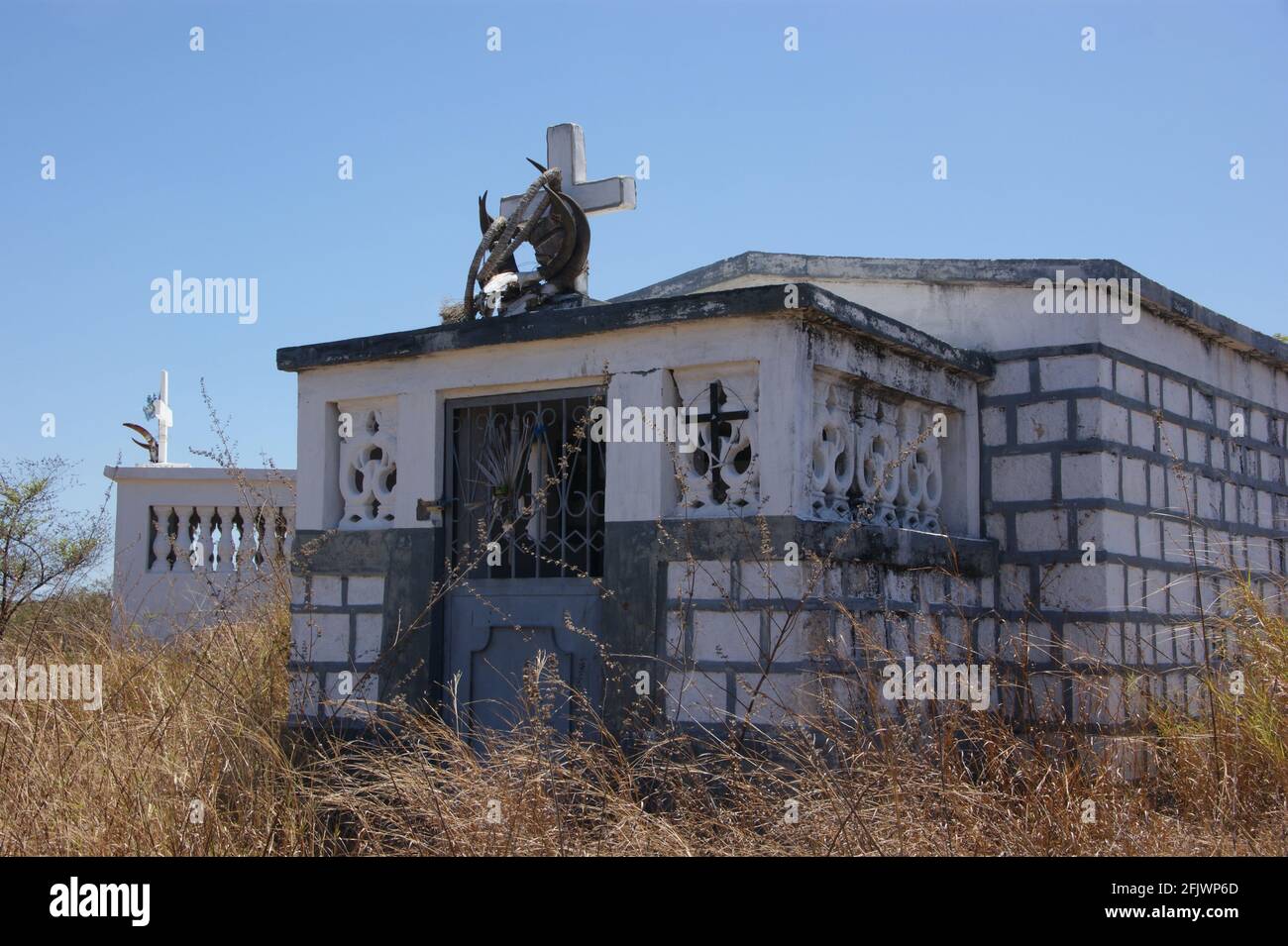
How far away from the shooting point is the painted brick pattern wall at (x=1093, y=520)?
7.54m

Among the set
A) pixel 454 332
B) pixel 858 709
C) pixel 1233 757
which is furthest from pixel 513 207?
pixel 1233 757

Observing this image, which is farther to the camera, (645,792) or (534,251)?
(534,251)

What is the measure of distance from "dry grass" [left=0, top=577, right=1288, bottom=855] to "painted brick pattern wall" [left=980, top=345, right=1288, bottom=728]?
0.77 m

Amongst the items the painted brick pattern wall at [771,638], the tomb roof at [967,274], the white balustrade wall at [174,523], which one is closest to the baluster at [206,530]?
the white balustrade wall at [174,523]

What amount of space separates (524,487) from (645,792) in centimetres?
174

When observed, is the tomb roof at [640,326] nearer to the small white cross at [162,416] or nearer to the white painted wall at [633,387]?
the white painted wall at [633,387]

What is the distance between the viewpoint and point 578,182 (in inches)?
322

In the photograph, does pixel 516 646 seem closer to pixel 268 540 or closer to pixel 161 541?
pixel 268 540

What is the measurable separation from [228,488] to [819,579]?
8.73 meters

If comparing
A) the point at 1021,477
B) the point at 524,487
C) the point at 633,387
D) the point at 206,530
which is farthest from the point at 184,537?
the point at 1021,477

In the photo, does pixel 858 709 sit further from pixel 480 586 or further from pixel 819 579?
pixel 480 586

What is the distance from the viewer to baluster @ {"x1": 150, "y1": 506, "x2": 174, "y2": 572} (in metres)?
13.5

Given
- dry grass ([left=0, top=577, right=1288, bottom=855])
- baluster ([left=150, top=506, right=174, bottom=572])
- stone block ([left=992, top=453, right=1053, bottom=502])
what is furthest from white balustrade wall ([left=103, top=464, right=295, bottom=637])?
stone block ([left=992, top=453, right=1053, bottom=502])

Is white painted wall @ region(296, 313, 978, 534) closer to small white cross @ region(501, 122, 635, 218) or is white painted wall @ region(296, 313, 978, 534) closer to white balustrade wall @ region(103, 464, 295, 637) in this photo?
small white cross @ region(501, 122, 635, 218)
